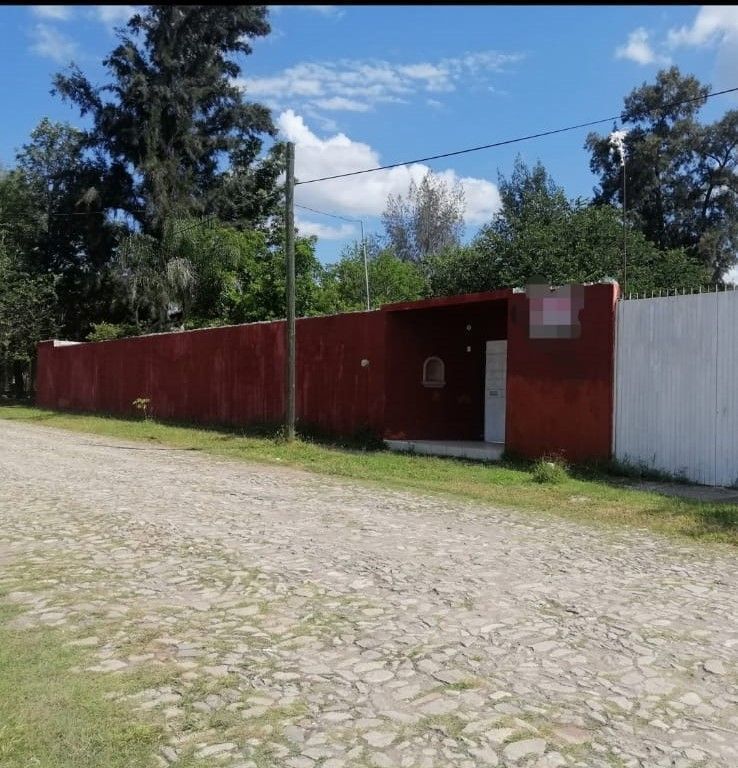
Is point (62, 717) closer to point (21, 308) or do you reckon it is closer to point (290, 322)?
point (290, 322)

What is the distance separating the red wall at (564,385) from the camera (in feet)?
41.3

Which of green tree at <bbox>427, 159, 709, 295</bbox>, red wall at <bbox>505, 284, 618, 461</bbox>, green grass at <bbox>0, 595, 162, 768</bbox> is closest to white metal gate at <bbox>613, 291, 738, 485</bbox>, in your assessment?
red wall at <bbox>505, 284, 618, 461</bbox>

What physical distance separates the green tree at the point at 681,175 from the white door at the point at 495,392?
28977 mm

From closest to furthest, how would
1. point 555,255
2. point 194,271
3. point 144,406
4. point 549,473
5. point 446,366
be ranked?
point 549,473 → point 446,366 → point 144,406 → point 555,255 → point 194,271

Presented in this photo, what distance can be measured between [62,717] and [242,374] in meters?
17.1

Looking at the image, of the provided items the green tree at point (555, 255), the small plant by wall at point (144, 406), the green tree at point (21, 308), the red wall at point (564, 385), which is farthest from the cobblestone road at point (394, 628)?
the green tree at point (21, 308)

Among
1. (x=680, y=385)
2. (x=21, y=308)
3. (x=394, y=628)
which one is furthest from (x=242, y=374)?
(x=21, y=308)

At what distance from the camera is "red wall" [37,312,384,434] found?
17.0 meters

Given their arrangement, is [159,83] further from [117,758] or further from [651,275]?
[117,758]

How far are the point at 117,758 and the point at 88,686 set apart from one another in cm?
78

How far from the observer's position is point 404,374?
53.9 ft

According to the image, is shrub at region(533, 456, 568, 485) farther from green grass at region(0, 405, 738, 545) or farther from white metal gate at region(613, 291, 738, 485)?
white metal gate at region(613, 291, 738, 485)

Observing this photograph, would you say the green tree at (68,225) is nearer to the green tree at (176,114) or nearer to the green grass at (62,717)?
the green tree at (176,114)

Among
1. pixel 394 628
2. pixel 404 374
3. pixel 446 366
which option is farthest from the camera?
pixel 446 366
